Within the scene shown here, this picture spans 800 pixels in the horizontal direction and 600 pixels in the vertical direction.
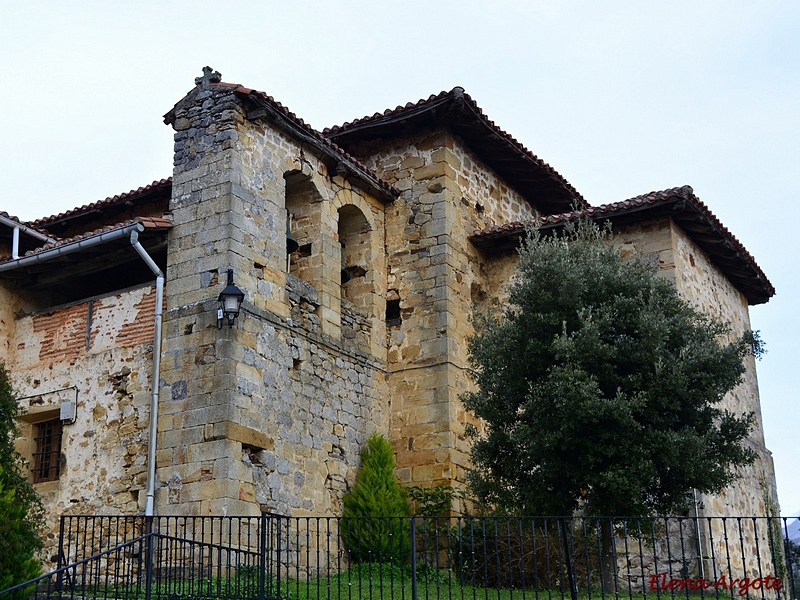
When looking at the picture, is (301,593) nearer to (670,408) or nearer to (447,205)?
(670,408)

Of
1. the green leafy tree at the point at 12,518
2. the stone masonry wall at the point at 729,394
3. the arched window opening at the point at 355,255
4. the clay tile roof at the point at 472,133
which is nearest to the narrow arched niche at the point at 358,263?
the arched window opening at the point at 355,255

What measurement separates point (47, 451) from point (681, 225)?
1015 centimetres

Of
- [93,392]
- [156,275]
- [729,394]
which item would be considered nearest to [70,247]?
[156,275]

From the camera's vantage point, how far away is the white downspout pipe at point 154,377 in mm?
12711

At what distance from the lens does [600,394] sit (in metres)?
12.1

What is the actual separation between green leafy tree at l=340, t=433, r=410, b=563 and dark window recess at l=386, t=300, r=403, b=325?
211 cm

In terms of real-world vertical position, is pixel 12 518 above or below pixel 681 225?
below

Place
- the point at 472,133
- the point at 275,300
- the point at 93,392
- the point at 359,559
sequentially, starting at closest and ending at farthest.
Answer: the point at 359,559
the point at 93,392
the point at 275,300
the point at 472,133

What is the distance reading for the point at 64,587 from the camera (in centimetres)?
1136

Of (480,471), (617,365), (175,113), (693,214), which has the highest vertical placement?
(175,113)

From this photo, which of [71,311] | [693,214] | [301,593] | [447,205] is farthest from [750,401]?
[71,311]

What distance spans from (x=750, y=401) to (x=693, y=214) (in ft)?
15.5

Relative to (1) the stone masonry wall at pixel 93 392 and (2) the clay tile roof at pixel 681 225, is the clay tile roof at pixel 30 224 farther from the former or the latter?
(2) the clay tile roof at pixel 681 225

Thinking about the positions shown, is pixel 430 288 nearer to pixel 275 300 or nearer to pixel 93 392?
pixel 275 300
